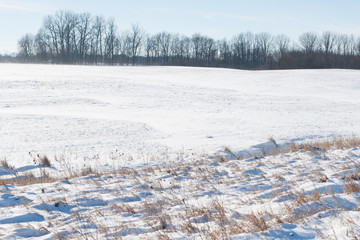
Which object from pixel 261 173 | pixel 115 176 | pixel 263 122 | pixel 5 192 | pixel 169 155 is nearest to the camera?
pixel 5 192

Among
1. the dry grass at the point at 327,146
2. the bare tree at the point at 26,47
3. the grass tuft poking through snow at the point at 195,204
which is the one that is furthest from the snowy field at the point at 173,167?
the bare tree at the point at 26,47

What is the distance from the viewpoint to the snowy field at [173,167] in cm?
371

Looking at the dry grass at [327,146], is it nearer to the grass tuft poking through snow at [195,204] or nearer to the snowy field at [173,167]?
the snowy field at [173,167]

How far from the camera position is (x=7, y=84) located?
24.9 meters

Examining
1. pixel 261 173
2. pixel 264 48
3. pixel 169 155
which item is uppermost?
pixel 264 48

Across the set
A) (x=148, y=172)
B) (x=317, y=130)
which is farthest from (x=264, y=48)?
(x=148, y=172)

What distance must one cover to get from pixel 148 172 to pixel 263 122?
1033cm

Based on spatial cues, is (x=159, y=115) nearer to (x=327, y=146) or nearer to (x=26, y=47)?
(x=327, y=146)

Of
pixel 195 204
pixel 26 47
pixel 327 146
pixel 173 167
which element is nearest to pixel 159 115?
pixel 327 146

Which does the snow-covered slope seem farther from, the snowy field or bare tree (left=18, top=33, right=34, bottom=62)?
bare tree (left=18, top=33, right=34, bottom=62)

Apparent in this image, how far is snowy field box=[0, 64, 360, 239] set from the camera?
3.71 meters

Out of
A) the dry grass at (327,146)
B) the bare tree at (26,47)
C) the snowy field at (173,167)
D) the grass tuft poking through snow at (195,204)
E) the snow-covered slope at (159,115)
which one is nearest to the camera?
the grass tuft poking through snow at (195,204)

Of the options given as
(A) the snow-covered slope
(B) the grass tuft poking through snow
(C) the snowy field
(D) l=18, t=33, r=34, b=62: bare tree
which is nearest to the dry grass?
(C) the snowy field

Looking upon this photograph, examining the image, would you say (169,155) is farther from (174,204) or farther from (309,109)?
(309,109)
